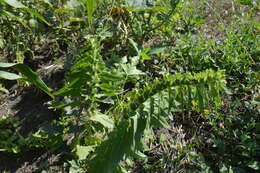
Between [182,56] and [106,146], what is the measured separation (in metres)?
1.26

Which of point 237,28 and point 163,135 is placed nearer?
point 163,135

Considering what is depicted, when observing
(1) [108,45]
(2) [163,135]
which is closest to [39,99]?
(1) [108,45]

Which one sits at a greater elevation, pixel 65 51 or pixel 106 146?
pixel 65 51

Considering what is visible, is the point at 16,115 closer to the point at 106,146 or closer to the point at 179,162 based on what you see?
the point at 106,146

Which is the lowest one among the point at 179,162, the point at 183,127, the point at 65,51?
the point at 179,162

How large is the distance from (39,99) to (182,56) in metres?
1.29

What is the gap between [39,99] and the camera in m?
2.20

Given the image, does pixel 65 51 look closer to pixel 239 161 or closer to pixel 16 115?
pixel 16 115

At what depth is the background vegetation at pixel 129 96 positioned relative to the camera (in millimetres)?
A: 1221

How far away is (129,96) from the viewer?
137cm

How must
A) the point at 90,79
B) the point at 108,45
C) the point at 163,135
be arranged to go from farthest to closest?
the point at 108,45, the point at 163,135, the point at 90,79

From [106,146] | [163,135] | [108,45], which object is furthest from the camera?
[108,45]

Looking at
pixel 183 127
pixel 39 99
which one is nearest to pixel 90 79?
pixel 183 127

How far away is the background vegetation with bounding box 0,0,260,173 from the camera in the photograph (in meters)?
1.22
